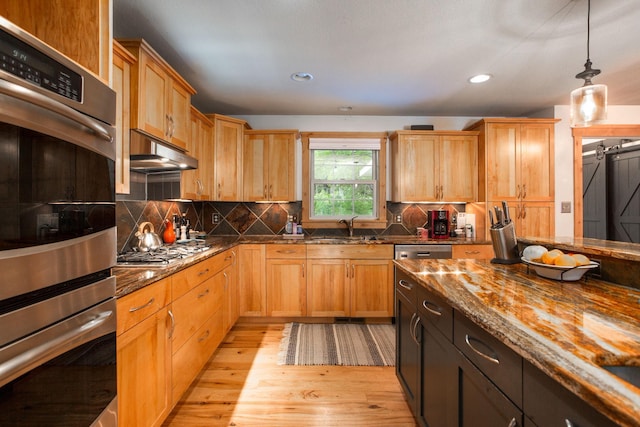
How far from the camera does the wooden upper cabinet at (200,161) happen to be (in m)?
2.71

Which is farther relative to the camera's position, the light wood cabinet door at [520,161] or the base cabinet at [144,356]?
the light wood cabinet door at [520,161]

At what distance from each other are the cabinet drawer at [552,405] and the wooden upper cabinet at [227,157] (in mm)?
3128

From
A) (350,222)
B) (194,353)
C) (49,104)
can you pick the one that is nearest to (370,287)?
(350,222)

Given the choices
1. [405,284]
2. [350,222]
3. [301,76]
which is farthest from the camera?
[350,222]

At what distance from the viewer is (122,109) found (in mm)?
1749

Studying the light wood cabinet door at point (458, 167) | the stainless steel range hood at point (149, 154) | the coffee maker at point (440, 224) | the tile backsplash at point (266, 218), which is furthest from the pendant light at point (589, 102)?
the stainless steel range hood at point (149, 154)

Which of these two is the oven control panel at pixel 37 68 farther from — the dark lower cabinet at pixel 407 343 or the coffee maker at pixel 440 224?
the coffee maker at pixel 440 224

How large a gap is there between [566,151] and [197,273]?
14.5 ft

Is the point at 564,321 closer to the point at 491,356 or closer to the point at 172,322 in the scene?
the point at 491,356

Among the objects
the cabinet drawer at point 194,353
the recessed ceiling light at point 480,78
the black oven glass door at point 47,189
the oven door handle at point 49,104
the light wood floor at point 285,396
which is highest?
the recessed ceiling light at point 480,78

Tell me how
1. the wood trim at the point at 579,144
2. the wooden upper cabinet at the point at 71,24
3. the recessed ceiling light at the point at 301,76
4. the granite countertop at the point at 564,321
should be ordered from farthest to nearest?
the wood trim at the point at 579,144, the recessed ceiling light at the point at 301,76, the wooden upper cabinet at the point at 71,24, the granite countertop at the point at 564,321

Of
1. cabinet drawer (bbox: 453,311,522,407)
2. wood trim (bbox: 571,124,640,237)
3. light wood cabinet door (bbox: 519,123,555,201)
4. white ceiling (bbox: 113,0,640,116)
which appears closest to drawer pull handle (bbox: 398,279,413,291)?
cabinet drawer (bbox: 453,311,522,407)

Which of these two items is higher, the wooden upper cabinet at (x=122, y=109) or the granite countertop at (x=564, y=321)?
the wooden upper cabinet at (x=122, y=109)

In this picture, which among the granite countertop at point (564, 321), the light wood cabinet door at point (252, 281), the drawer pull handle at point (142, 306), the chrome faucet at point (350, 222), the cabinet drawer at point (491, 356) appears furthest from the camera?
the chrome faucet at point (350, 222)
